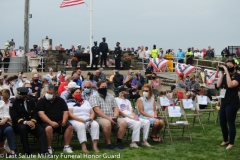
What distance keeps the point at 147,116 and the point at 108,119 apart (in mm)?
1222

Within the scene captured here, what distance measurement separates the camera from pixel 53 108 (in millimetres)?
10469

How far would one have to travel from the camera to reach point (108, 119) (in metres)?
10.9

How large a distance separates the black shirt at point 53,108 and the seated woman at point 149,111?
6.77ft

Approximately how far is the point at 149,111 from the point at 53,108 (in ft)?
8.14

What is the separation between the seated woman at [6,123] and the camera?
31.7 ft

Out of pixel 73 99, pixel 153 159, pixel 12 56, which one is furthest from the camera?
pixel 12 56

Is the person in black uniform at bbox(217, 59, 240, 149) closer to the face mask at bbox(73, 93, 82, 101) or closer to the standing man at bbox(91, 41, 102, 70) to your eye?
the face mask at bbox(73, 93, 82, 101)

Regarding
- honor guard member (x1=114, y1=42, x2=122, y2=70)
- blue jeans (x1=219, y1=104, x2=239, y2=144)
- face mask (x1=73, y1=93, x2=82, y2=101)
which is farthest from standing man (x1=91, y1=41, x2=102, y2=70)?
blue jeans (x1=219, y1=104, x2=239, y2=144)

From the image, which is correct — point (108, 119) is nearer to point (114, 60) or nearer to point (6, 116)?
point (6, 116)

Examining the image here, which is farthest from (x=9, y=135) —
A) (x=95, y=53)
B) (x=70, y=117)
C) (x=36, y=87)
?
(x=95, y=53)

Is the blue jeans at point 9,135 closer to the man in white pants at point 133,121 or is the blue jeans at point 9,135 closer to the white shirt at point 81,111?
the white shirt at point 81,111

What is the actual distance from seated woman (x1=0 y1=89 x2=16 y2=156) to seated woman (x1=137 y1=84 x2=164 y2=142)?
3176mm

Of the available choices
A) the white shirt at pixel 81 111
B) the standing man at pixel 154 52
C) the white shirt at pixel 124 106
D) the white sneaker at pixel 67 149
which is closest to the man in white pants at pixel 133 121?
the white shirt at pixel 124 106

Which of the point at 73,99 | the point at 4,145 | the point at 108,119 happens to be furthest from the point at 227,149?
the point at 4,145
